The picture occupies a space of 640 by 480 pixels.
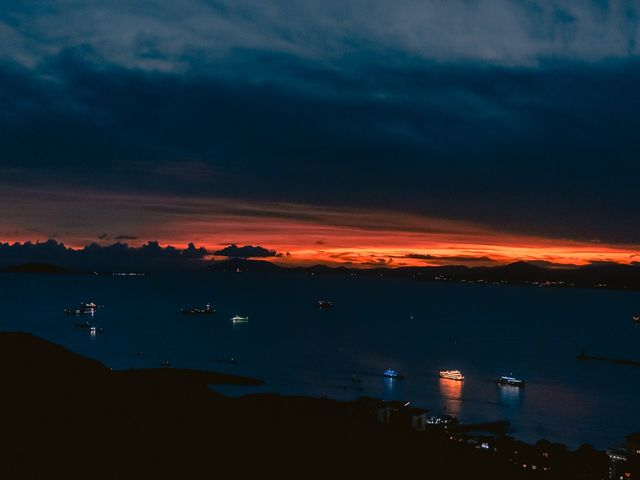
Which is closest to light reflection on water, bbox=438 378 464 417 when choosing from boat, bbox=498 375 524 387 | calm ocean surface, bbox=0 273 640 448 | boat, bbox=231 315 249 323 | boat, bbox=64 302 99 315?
calm ocean surface, bbox=0 273 640 448

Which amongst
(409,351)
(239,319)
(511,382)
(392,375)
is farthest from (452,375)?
(239,319)

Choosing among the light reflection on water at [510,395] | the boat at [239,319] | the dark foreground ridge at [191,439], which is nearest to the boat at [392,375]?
the light reflection on water at [510,395]

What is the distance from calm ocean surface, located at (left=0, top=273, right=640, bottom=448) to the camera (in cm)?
5472

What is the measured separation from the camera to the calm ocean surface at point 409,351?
54.7 metres

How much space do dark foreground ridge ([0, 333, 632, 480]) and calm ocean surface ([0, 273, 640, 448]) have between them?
14741 mm

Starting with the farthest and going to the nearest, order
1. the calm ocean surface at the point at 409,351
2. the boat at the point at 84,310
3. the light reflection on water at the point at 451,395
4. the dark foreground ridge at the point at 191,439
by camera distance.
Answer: the boat at the point at 84,310
the calm ocean surface at the point at 409,351
the light reflection on water at the point at 451,395
the dark foreground ridge at the point at 191,439

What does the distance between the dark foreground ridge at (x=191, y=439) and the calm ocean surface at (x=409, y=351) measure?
1474 cm

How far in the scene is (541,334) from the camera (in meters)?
117

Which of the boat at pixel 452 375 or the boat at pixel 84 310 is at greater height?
the boat at pixel 452 375

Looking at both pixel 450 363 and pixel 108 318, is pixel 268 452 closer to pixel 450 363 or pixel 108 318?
pixel 450 363

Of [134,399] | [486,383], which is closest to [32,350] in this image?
[134,399]

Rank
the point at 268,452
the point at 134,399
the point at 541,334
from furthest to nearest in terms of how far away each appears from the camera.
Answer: the point at 541,334, the point at 134,399, the point at 268,452

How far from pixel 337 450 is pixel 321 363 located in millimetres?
48047

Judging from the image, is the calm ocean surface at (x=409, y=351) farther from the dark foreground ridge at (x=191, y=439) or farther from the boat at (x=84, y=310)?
the dark foreground ridge at (x=191, y=439)
